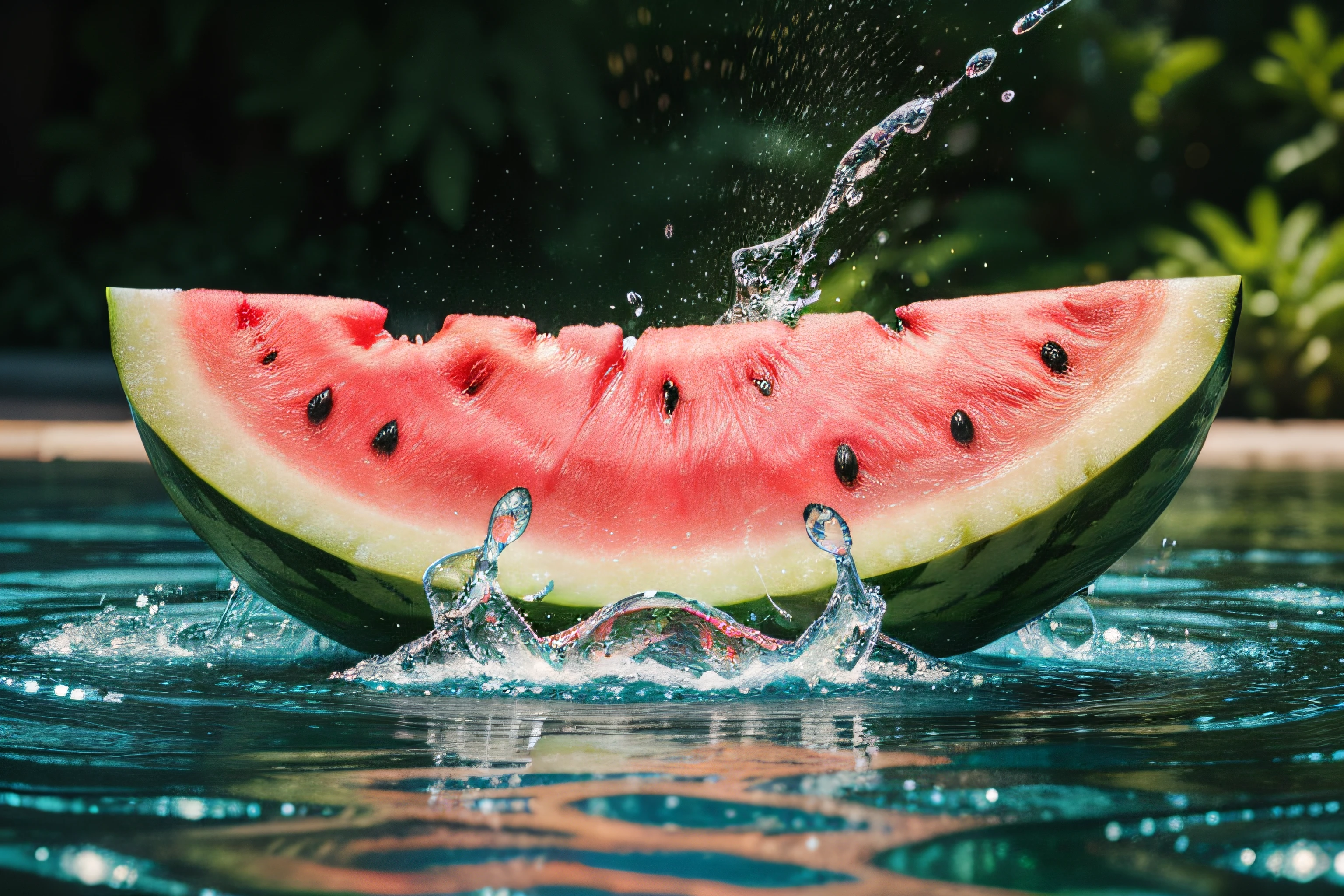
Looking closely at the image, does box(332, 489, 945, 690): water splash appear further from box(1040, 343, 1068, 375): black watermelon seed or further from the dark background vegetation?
the dark background vegetation

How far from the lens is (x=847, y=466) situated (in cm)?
245

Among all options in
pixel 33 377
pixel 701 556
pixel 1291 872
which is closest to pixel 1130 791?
pixel 1291 872

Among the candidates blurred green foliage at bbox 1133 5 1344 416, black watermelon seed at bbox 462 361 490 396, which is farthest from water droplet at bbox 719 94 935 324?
blurred green foliage at bbox 1133 5 1344 416

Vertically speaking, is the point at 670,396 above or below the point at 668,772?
above

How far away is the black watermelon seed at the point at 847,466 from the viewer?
2.44m

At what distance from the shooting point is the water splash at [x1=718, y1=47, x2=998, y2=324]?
10.8ft

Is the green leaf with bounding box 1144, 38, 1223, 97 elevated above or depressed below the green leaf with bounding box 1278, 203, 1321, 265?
above

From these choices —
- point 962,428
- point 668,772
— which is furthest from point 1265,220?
point 668,772

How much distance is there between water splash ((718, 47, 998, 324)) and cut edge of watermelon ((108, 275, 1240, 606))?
38.3 inches

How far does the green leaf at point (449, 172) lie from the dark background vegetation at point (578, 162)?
4cm

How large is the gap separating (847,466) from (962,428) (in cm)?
19

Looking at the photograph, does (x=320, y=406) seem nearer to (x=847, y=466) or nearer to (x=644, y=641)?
(x=644, y=641)

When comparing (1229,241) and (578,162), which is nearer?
(1229,241)

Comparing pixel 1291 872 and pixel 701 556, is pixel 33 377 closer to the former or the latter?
pixel 701 556
